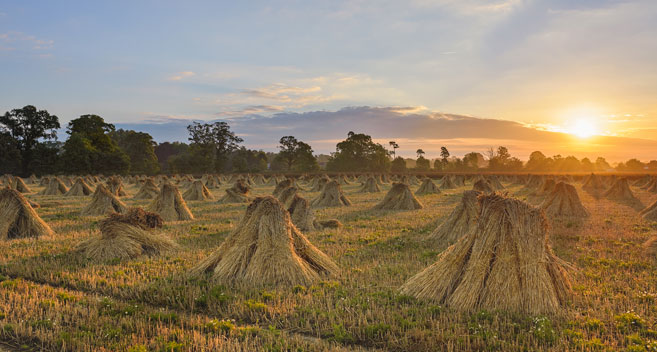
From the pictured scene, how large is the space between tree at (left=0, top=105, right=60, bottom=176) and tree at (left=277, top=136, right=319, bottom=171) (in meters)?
49.6

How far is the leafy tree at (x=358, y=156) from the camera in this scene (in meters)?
102

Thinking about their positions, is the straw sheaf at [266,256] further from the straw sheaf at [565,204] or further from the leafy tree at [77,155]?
the leafy tree at [77,155]

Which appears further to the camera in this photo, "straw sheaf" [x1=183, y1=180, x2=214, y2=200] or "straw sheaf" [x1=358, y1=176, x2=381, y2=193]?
"straw sheaf" [x1=358, y1=176, x2=381, y2=193]

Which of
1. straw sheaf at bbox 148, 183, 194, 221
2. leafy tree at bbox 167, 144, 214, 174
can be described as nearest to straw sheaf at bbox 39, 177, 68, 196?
straw sheaf at bbox 148, 183, 194, 221

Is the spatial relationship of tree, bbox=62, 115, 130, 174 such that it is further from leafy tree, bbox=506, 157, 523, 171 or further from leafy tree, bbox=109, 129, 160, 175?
leafy tree, bbox=506, 157, 523, 171

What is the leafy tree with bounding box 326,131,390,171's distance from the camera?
101500 mm

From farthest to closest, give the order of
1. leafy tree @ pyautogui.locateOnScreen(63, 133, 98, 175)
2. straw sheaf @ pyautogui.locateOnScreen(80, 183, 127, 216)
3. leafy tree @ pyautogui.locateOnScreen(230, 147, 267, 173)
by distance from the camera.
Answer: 1. leafy tree @ pyautogui.locateOnScreen(230, 147, 267, 173)
2. leafy tree @ pyautogui.locateOnScreen(63, 133, 98, 175)
3. straw sheaf @ pyautogui.locateOnScreen(80, 183, 127, 216)

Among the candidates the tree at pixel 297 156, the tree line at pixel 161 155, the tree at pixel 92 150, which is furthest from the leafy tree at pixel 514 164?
the tree at pixel 92 150

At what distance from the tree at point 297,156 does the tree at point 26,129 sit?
49.6m

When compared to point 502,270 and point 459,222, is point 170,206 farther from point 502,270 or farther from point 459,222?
point 502,270

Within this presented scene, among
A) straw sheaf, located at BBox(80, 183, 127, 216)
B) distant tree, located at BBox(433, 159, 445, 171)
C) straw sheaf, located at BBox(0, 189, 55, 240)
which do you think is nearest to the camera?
straw sheaf, located at BBox(0, 189, 55, 240)

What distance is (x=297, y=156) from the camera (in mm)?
99000

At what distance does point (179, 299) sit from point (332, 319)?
3.05 metres

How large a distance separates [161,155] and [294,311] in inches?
5226
